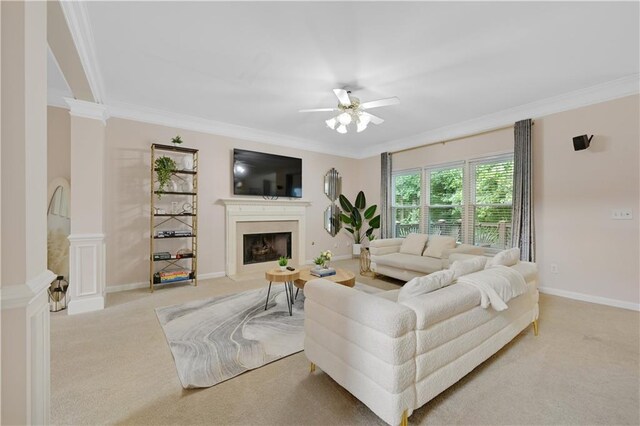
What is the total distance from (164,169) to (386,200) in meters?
4.21

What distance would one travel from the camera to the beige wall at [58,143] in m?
3.49

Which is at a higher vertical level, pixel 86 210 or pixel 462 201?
pixel 462 201

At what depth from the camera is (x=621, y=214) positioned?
10.5 ft

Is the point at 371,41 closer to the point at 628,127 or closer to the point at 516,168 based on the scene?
the point at 516,168

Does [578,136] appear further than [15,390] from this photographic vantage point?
Yes

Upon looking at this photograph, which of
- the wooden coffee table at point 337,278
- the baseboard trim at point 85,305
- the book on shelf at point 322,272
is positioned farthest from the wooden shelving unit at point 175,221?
the book on shelf at point 322,272

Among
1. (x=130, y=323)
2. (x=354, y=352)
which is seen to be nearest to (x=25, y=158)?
(x=354, y=352)

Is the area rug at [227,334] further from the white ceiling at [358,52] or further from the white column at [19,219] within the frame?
the white ceiling at [358,52]

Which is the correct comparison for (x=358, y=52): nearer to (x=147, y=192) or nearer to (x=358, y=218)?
(x=147, y=192)

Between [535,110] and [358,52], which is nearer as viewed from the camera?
[358,52]

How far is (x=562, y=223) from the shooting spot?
3.64 meters

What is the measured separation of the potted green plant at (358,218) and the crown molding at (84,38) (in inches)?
179

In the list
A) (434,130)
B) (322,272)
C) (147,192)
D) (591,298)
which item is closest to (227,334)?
(322,272)

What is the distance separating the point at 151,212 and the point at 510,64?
16.0 ft
